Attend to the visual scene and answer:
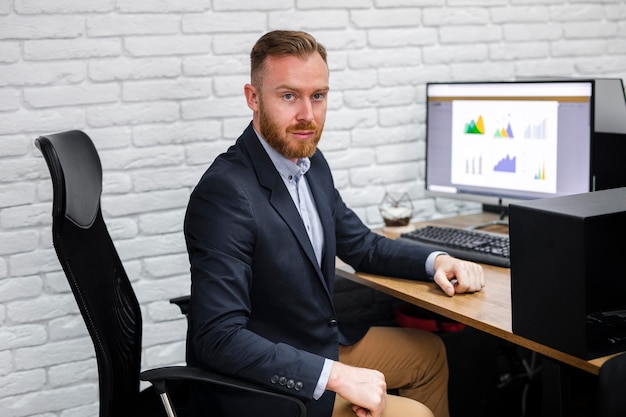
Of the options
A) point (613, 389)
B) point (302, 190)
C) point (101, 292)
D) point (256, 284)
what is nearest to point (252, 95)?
point (302, 190)

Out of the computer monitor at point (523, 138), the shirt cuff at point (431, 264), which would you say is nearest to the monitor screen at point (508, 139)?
the computer monitor at point (523, 138)

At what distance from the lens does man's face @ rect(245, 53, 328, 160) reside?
184 cm

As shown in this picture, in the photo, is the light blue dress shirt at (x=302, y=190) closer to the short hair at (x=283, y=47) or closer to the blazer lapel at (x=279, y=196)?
the blazer lapel at (x=279, y=196)

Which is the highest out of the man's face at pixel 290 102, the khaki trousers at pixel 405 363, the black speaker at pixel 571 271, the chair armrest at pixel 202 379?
the man's face at pixel 290 102

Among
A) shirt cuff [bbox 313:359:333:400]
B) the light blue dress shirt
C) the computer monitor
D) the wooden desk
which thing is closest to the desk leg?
the wooden desk

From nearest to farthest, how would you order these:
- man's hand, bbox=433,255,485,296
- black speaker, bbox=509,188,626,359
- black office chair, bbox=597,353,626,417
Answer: black office chair, bbox=597,353,626,417, black speaker, bbox=509,188,626,359, man's hand, bbox=433,255,485,296

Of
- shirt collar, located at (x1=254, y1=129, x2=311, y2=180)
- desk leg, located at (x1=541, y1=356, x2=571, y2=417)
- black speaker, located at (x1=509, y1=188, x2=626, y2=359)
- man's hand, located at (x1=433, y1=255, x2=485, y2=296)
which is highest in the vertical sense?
shirt collar, located at (x1=254, y1=129, x2=311, y2=180)

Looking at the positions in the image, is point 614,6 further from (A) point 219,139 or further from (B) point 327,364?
(B) point 327,364

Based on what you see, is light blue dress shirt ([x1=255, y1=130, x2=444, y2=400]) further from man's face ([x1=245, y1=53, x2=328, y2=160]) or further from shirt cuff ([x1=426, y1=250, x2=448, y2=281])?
shirt cuff ([x1=426, y1=250, x2=448, y2=281])

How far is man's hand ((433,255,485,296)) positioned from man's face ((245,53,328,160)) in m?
0.47

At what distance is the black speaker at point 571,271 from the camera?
145 cm

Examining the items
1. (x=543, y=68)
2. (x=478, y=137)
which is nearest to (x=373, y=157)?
(x=478, y=137)

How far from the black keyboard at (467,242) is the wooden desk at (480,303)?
32 millimetres

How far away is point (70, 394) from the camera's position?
239 cm
